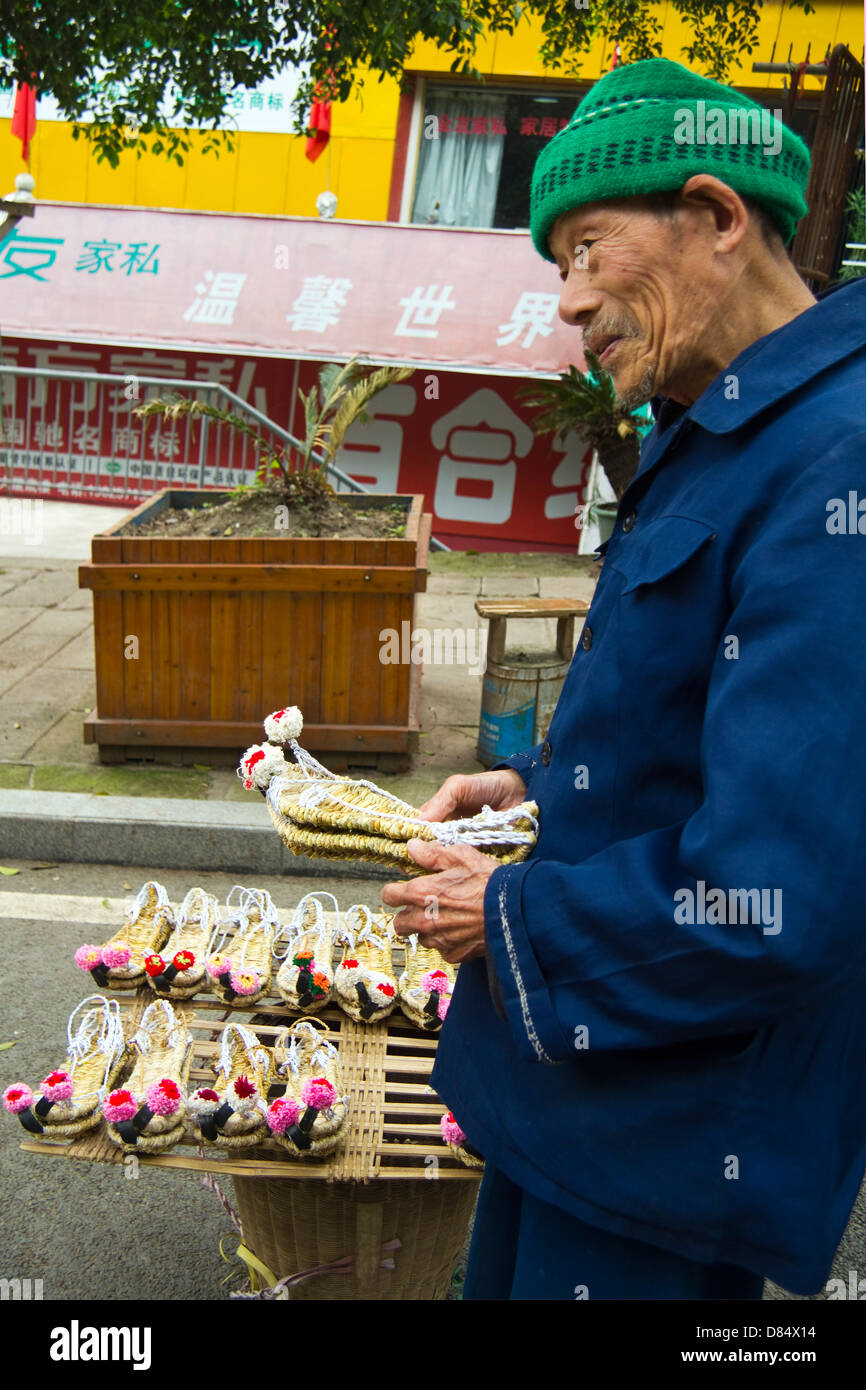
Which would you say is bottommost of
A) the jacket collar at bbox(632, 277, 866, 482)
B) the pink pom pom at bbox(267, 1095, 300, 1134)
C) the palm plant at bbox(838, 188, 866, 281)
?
the pink pom pom at bbox(267, 1095, 300, 1134)

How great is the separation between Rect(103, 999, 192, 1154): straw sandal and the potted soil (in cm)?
300

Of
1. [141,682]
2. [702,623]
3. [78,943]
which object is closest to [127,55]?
[141,682]

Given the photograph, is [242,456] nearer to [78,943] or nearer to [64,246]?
[64,246]

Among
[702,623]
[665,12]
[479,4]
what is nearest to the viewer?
[702,623]

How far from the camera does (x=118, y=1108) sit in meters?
2.26

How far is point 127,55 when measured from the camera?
6.24m

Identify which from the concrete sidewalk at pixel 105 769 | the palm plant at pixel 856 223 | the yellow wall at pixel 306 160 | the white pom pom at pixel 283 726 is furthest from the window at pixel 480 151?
the white pom pom at pixel 283 726

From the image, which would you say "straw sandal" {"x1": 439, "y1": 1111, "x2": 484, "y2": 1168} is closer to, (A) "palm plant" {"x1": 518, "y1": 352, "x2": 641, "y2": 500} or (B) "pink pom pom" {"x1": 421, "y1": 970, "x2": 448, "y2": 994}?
(B) "pink pom pom" {"x1": 421, "y1": 970, "x2": 448, "y2": 994}

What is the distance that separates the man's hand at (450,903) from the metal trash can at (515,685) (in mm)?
3999

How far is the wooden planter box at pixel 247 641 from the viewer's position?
17.7 ft

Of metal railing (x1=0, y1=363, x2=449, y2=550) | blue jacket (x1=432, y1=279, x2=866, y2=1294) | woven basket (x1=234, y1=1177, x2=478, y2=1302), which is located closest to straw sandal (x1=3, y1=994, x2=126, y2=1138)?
woven basket (x1=234, y1=1177, x2=478, y2=1302)

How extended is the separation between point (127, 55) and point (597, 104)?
227 inches

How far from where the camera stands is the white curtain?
1298 cm

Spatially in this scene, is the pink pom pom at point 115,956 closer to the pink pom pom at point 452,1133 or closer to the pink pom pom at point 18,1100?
the pink pom pom at point 18,1100
